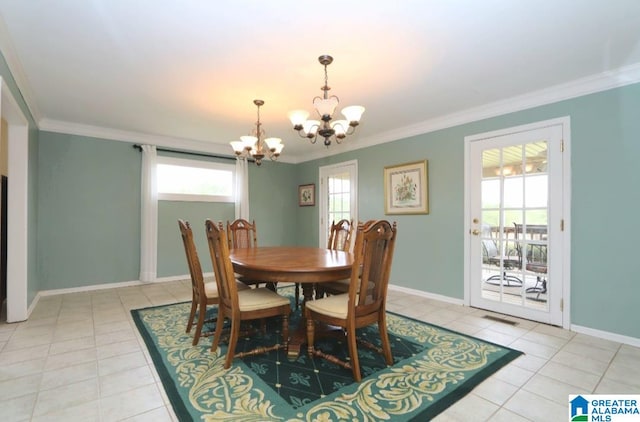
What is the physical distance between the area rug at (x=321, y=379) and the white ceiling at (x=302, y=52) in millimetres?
2243

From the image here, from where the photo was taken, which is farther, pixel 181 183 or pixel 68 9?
pixel 181 183

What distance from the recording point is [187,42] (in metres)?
2.14

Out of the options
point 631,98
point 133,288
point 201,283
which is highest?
point 631,98

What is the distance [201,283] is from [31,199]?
2.53m

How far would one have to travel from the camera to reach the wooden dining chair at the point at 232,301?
202cm

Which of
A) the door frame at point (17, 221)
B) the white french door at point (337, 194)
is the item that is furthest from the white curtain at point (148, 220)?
the white french door at point (337, 194)

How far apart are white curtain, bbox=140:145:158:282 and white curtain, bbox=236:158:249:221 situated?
129 cm

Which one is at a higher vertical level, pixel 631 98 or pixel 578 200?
pixel 631 98

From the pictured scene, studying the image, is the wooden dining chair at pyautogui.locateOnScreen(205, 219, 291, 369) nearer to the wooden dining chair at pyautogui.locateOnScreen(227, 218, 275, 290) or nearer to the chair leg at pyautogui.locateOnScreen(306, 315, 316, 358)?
the chair leg at pyautogui.locateOnScreen(306, 315, 316, 358)

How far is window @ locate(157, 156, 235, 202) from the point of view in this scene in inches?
187

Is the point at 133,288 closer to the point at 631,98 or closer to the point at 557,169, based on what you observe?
the point at 557,169

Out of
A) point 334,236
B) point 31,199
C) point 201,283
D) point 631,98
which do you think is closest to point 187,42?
point 201,283

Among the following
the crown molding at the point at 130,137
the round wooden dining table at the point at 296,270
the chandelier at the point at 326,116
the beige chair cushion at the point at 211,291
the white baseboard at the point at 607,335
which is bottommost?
the white baseboard at the point at 607,335

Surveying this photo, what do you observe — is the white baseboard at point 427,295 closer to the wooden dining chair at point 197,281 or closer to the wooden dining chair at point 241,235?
the wooden dining chair at point 241,235
